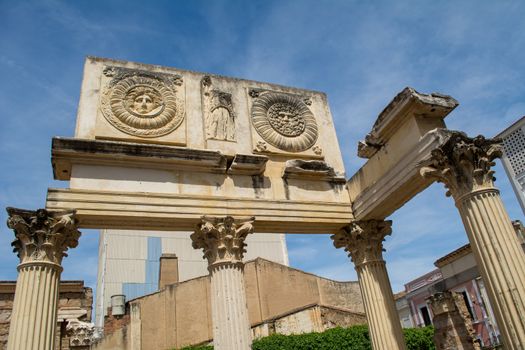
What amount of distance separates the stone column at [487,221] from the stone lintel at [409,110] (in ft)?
2.44

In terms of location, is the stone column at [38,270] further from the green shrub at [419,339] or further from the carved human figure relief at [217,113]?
the green shrub at [419,339]

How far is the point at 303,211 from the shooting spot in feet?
31.8

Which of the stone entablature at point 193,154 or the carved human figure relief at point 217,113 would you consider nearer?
the stone entablature at point 193,154

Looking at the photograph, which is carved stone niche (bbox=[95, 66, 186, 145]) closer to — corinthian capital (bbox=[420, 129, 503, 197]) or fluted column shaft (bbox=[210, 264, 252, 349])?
fluted column shaft (bbox=[210, 264, 252, 349])

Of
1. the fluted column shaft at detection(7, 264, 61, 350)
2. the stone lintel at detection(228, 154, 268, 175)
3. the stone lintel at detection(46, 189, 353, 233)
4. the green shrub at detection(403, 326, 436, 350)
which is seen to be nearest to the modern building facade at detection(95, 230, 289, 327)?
the green shrub at detection(403, 326, 436, 350)

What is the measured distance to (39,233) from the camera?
7.57 metres

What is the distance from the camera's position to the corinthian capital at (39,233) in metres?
7.54

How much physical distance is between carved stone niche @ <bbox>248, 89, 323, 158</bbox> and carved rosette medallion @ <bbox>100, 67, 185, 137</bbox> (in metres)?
1.78

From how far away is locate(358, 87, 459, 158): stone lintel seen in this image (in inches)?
326

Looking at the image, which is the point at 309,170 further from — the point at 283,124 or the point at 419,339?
the point at 419,339

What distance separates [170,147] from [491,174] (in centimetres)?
562

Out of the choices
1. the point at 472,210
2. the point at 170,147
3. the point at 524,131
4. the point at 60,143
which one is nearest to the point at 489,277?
the point at 472,210

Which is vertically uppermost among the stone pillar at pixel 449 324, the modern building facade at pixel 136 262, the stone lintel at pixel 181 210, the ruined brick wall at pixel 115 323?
the modern building facade at pixel 136 262

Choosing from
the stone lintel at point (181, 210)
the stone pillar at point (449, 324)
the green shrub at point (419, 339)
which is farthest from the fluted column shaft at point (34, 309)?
the green shrub at point (419, 339)
